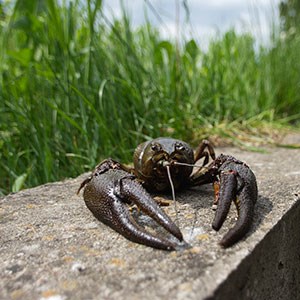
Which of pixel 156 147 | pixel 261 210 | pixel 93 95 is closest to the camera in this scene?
pixel 261 210

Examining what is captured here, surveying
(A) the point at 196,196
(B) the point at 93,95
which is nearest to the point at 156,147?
(A) the point at 196,196

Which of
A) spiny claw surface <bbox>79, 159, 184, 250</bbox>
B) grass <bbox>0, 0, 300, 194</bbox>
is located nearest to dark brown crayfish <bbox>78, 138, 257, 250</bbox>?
spiny claw surface <bbox>79, 159, 184, 250</bbox>

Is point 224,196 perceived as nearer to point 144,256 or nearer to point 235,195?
point 235,195

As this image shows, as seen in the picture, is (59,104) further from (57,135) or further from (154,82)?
(154,82)

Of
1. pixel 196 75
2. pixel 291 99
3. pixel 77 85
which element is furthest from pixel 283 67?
pixel 77 85

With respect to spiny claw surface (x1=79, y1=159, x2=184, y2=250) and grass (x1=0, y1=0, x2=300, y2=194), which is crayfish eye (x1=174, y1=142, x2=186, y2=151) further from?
grass (x1=0, y1=0, x2=300, y2=194)

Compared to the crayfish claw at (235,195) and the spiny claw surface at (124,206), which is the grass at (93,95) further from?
the crayfish claw at (235,195)
